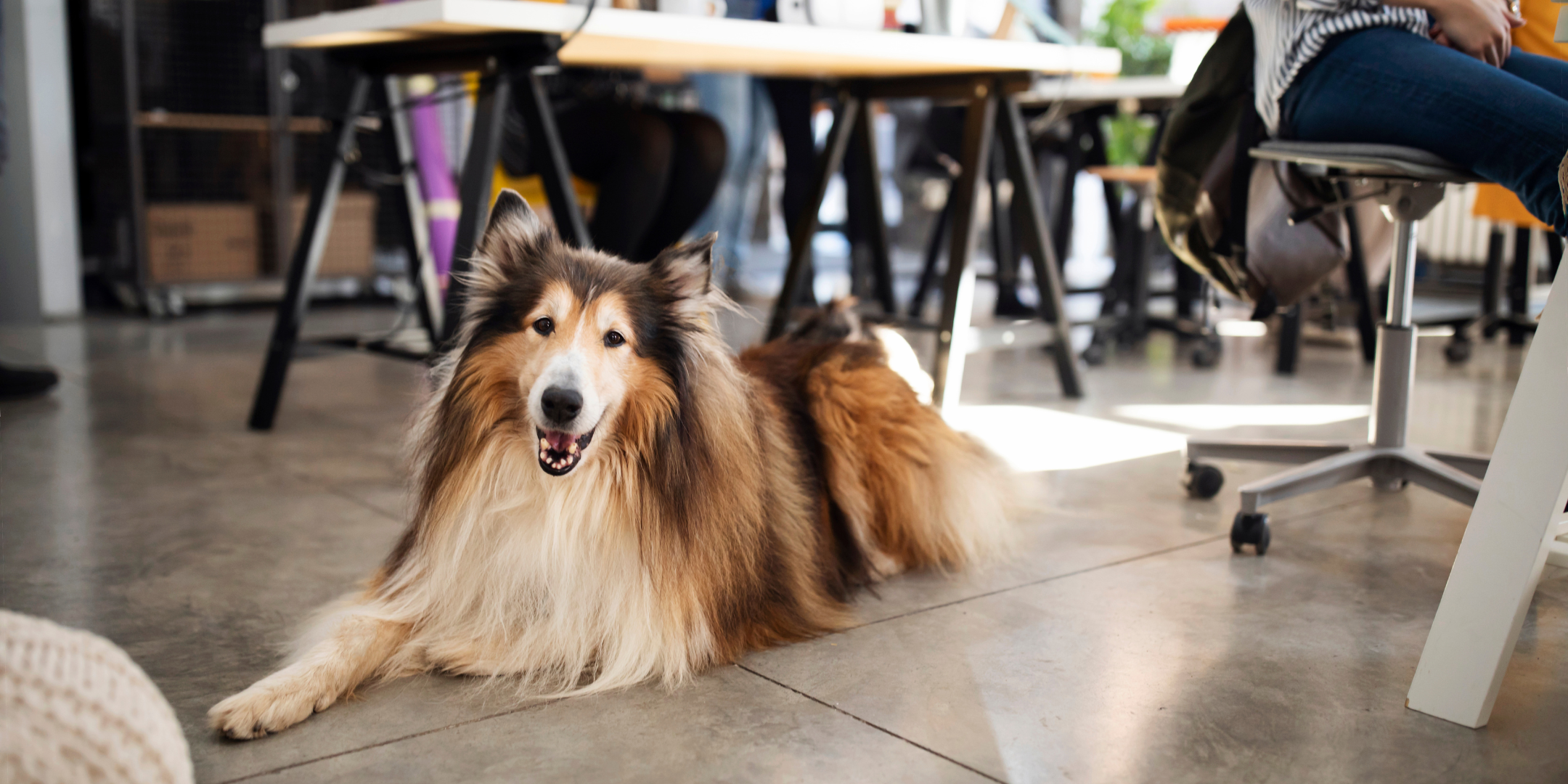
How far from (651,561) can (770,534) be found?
242mm

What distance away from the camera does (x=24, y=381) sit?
3.71m

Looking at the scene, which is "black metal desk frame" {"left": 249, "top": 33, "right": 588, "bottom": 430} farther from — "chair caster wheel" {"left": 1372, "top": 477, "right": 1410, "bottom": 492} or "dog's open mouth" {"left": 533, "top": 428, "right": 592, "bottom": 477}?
"chair caster wheel" {"left": 1372, "top": 477, "right": 1410, "bottom": 492}

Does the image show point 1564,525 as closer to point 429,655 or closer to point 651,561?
point 651,561

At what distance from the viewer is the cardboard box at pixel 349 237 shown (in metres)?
6.56

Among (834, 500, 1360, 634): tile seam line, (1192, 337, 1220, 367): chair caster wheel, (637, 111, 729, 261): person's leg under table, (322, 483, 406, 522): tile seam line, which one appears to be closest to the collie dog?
(834, 500, 1360, 634): tile seam line

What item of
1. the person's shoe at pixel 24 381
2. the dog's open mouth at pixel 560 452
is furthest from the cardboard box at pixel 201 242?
the dog's open mouth at pixel 560 452

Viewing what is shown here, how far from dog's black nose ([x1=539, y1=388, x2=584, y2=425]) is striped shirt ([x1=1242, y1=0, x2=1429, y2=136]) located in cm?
154

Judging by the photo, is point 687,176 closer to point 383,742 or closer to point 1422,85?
point 1422,85

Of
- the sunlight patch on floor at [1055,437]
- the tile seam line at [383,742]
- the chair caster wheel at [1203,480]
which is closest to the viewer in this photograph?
the tile seam line at [383,742]

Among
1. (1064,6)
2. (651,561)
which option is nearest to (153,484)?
(651,561)

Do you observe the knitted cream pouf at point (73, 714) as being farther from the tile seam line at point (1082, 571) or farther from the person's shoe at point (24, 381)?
the person's shoe at point (24, 381)

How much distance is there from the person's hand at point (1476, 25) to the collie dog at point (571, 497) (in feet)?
4.70

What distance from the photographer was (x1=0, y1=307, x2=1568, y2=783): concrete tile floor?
142cm

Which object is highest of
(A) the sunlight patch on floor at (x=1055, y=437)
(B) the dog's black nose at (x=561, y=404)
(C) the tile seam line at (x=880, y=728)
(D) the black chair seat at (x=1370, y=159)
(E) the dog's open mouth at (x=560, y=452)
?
(D) the black chair seat at (x=1370, y=159)
